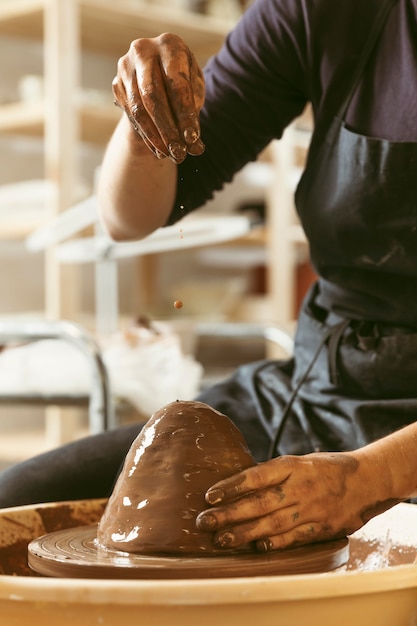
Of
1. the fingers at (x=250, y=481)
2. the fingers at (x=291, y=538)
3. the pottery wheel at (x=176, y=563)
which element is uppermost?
the fingers at (x=250, y=481)

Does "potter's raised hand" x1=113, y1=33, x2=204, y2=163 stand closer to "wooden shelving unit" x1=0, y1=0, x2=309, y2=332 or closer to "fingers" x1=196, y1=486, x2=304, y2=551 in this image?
"fingers" x1=196, y1=486, x2=304, y2=551

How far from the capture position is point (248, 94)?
117cm

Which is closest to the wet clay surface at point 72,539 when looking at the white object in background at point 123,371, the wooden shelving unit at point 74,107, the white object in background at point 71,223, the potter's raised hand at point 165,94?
the potter's raised hand at point 165,94

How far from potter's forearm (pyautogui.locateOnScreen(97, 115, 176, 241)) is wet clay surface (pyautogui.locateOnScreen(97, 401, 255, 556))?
0.42 meters

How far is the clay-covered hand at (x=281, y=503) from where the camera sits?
2.19 ft

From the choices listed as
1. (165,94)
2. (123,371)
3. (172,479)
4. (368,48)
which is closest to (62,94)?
(123,371)

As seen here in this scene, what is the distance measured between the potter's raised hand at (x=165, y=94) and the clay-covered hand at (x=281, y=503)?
27 centimetres

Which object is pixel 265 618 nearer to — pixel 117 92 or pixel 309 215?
pixel 117 92

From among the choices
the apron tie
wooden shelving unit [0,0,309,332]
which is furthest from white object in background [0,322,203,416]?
wooden shelving unit [0,0,309,332]

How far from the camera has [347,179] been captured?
3.46 ft

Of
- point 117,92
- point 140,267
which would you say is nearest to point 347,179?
point 117,92

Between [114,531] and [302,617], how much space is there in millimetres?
196

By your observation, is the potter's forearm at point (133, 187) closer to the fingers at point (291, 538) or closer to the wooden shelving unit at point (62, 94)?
the fingers at point (291, 538)

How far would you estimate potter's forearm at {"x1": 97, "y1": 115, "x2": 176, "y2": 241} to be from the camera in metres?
1.09
